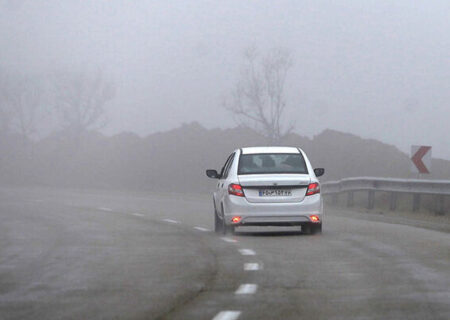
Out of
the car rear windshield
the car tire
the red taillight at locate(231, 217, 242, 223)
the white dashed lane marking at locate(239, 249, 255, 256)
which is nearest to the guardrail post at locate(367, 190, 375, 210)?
the car rear windshield

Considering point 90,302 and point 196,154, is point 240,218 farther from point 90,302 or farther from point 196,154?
point 196,154

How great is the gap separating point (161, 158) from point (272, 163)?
186 ft

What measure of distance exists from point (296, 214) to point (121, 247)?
3.29 meters

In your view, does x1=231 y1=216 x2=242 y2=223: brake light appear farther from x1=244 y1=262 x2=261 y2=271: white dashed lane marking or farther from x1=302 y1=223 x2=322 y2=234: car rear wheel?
x1=244 y1=262 x2=261 y2=271: white dashed lane marking

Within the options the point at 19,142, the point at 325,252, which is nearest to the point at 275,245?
the point at 325,252

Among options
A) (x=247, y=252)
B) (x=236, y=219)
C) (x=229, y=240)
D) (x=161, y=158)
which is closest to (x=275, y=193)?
(x=236, y=219)

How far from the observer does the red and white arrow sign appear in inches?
1070

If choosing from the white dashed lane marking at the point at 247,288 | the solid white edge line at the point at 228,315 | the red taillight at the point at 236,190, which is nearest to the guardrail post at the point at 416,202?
the red taillight at the point at 236,190

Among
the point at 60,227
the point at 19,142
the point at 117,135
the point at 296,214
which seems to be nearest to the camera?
the point at 296,214

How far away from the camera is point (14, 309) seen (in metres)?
8.30

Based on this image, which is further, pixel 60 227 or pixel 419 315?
pixel 60 227

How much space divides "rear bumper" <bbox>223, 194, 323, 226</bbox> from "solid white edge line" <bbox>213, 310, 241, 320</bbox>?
8771 mm

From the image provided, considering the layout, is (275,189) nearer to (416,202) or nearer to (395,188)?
(416,202)

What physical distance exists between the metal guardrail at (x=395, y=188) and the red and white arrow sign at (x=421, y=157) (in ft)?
3.25
